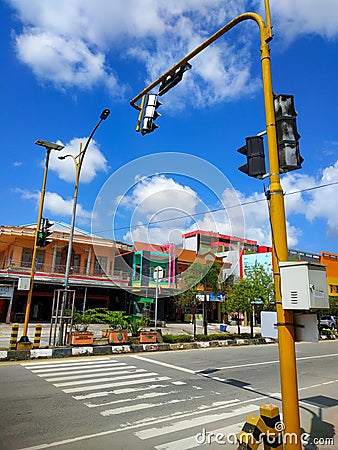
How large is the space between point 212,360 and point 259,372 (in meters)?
2.35

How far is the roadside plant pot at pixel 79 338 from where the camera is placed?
1282 centimetres

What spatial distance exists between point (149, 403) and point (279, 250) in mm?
4400

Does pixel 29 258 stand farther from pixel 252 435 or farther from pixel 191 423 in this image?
pixel 252 435

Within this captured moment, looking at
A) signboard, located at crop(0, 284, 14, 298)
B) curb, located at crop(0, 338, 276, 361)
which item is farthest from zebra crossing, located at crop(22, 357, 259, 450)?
signboard, located at crop(0, 284, 14, 298)

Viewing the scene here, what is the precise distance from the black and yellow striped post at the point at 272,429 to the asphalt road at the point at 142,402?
1614mm

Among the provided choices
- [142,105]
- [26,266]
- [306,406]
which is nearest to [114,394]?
[306,406]

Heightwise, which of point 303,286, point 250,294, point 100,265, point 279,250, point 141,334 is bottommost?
point 141,334

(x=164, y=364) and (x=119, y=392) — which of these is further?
(x=164, y=364)

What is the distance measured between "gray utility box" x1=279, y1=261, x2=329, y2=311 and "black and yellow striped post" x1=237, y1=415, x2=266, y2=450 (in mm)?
1081

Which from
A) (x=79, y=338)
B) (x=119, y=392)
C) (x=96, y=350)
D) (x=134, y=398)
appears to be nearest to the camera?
(x=134, y=398)

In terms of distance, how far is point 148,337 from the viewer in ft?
48.3

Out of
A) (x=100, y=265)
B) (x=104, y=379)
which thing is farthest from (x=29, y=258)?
(x=104, y=379)

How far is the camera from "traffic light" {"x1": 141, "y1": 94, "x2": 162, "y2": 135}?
5957 mm

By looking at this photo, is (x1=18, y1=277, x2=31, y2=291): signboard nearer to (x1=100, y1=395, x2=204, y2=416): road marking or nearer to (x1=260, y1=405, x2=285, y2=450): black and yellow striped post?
(x1=100, y1=395, x2=204, y2=416): road marking
